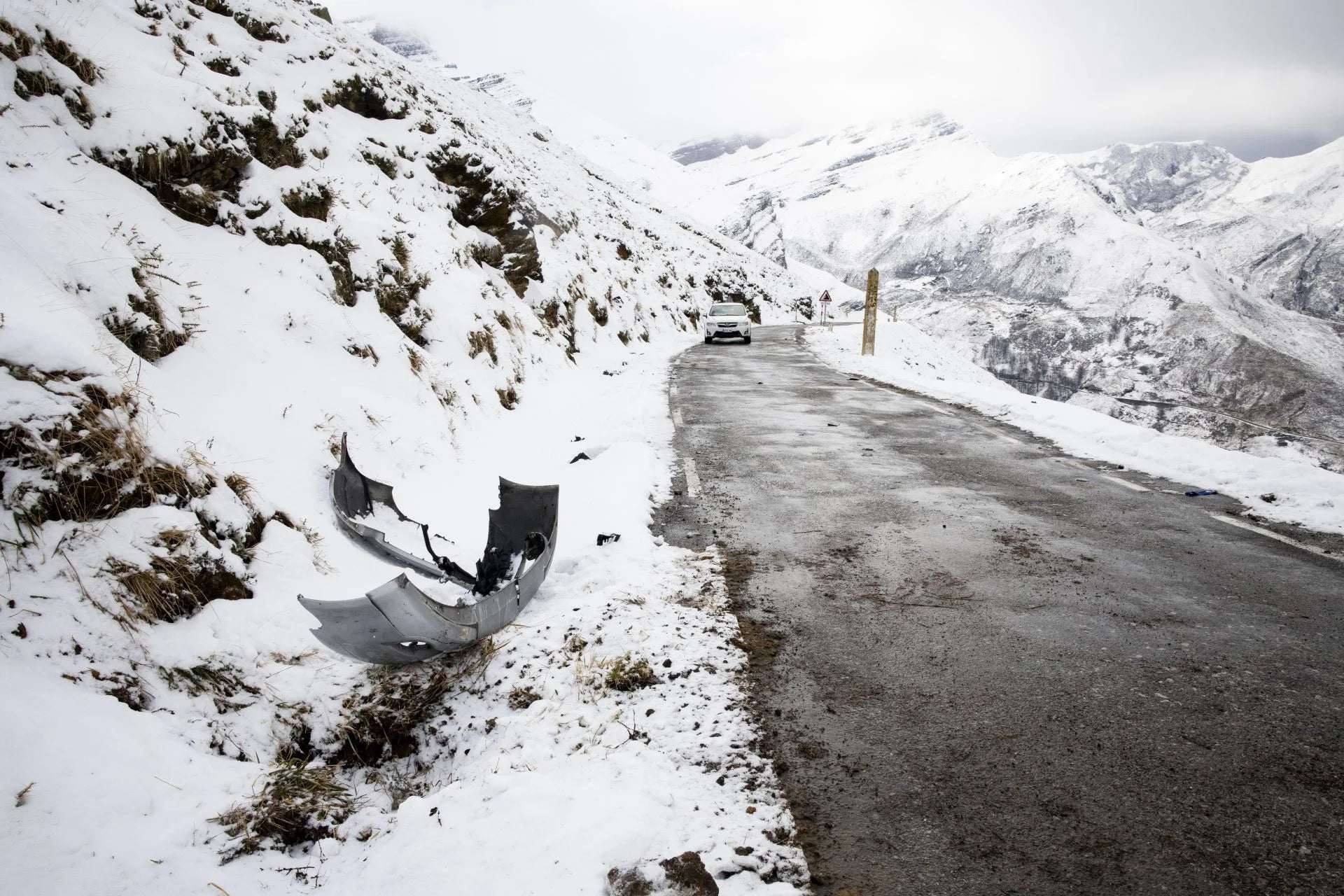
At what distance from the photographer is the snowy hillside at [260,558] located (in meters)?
2.28

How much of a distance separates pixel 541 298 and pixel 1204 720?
13.8 metres

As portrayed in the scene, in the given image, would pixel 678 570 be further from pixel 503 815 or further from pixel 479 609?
pixel 503 815

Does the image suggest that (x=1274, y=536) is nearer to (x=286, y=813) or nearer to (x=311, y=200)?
(x=286, y=813)

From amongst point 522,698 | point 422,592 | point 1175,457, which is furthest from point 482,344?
point 1175,457

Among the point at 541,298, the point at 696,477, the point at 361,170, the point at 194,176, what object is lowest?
the point at 696,477

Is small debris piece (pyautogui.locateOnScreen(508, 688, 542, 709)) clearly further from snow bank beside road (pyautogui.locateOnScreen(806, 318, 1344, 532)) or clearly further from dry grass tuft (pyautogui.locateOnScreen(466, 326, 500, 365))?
dry grass tuft (pyautogui.locateOnScreen(466, 326, 500, 365))

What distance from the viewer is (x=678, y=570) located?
4.61 m

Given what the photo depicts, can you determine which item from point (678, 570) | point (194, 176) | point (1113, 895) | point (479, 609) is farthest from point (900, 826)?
point (194, 176)

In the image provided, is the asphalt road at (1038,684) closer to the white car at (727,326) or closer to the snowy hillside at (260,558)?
the snowy hillside at (260,558)

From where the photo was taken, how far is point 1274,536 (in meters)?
5.29

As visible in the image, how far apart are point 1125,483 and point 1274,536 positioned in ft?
5.32

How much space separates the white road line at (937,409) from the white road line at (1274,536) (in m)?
5.20

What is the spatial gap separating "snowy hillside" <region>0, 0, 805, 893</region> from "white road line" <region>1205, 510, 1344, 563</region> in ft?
14.8

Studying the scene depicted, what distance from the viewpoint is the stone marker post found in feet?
62.8
